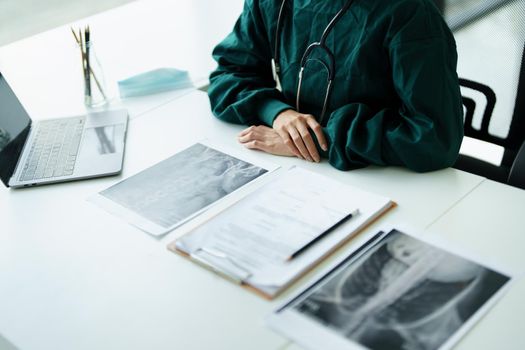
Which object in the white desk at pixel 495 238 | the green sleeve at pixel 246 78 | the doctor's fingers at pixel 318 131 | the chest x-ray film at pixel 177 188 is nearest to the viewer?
the white desk at pixel 495 238

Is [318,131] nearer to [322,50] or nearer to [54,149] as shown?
[322,50]

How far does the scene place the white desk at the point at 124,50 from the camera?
1716 mm

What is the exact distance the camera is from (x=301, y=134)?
132 cm

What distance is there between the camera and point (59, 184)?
1.35 m

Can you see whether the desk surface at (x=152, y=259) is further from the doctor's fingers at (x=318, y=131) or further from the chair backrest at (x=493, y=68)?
the chair backrest at (x=493, y=68)

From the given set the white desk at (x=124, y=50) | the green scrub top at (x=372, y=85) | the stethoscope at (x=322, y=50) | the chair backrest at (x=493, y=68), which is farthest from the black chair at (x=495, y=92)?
the white desk at (x=124, y=50)

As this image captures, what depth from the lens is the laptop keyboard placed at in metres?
1.37

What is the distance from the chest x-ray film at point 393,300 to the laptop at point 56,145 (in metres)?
0.60

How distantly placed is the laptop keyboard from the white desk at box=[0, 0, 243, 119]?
0.32 feet

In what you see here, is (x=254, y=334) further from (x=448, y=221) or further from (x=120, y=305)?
(x=448, y=221)

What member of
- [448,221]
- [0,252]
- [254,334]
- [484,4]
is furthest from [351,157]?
[0,252]

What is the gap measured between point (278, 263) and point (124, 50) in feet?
3.86

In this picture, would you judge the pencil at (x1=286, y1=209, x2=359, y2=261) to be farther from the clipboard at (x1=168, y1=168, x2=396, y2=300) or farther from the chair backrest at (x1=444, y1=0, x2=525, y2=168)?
the chair backrest at (x1=444, y1=0, x2=525, y2=168)

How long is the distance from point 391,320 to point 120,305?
0.43 metres
